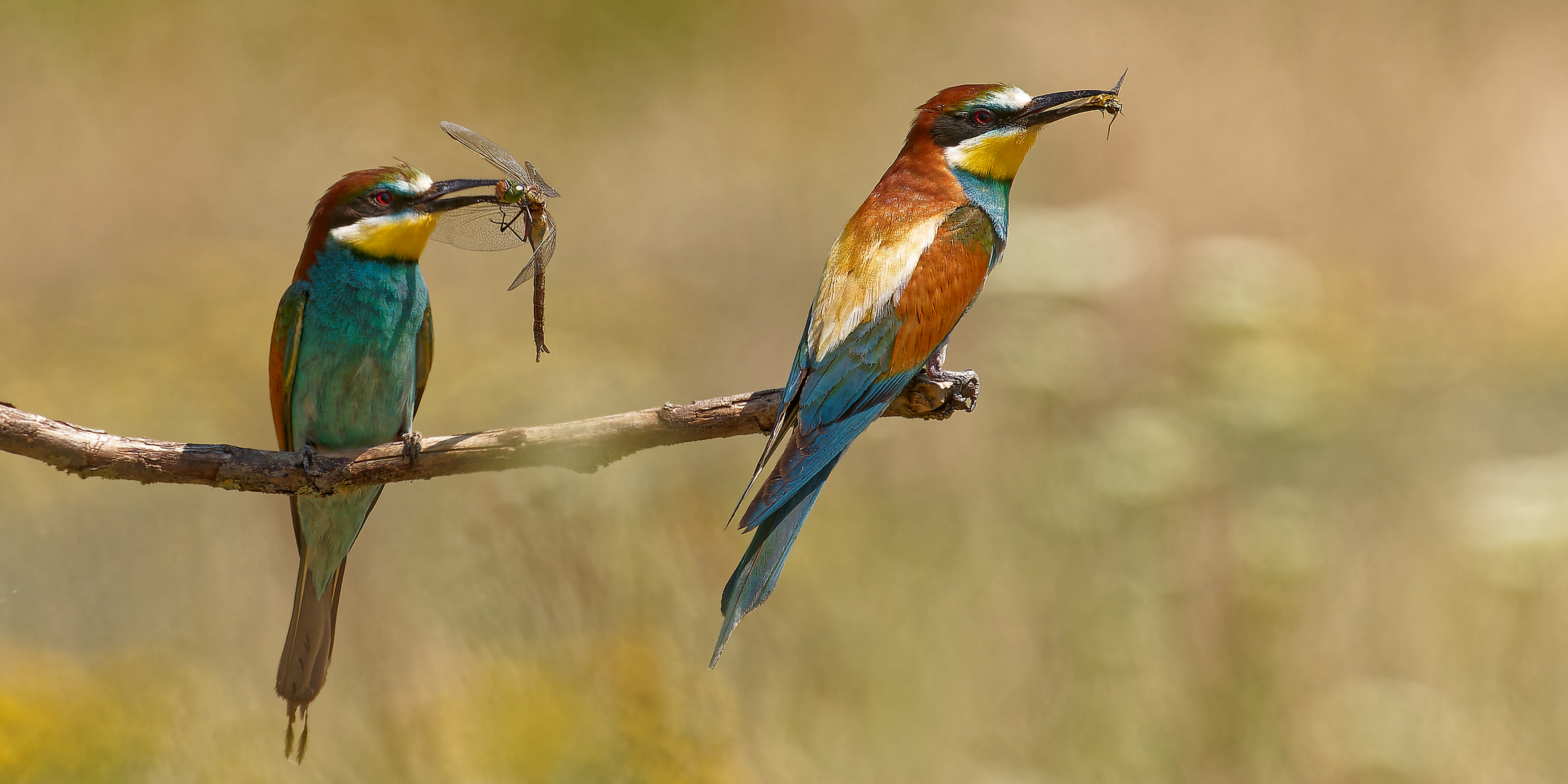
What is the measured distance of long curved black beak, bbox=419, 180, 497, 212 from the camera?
2.27m

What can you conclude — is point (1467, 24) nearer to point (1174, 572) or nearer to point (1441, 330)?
point (1441, 330)

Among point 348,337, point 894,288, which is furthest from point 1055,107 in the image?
point 348,337

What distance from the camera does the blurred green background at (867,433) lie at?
2.62 metres

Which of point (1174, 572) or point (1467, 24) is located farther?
point (1467, 24)

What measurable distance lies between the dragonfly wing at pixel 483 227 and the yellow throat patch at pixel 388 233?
58 mm

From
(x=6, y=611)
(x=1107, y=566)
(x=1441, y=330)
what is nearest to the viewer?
(x=1107, y=566)

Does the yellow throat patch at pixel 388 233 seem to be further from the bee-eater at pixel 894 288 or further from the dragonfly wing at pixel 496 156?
the bee-eater at pixel 894 288

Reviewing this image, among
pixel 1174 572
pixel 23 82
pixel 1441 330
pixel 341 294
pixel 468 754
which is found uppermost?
pixel 23 82

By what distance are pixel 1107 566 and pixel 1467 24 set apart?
428cm

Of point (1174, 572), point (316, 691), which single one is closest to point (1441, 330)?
point (1174, 572)

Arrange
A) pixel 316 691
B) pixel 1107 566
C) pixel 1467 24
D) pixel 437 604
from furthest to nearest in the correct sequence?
pixel 1467 24 < pixel 1107 566 < pixel 437 604 < pixel 316 691

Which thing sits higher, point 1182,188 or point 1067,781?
point 1182,188

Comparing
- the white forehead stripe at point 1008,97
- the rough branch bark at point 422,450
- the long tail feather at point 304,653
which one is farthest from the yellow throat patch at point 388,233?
the white forehead stripe at point 1008,97

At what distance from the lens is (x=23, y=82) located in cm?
542
